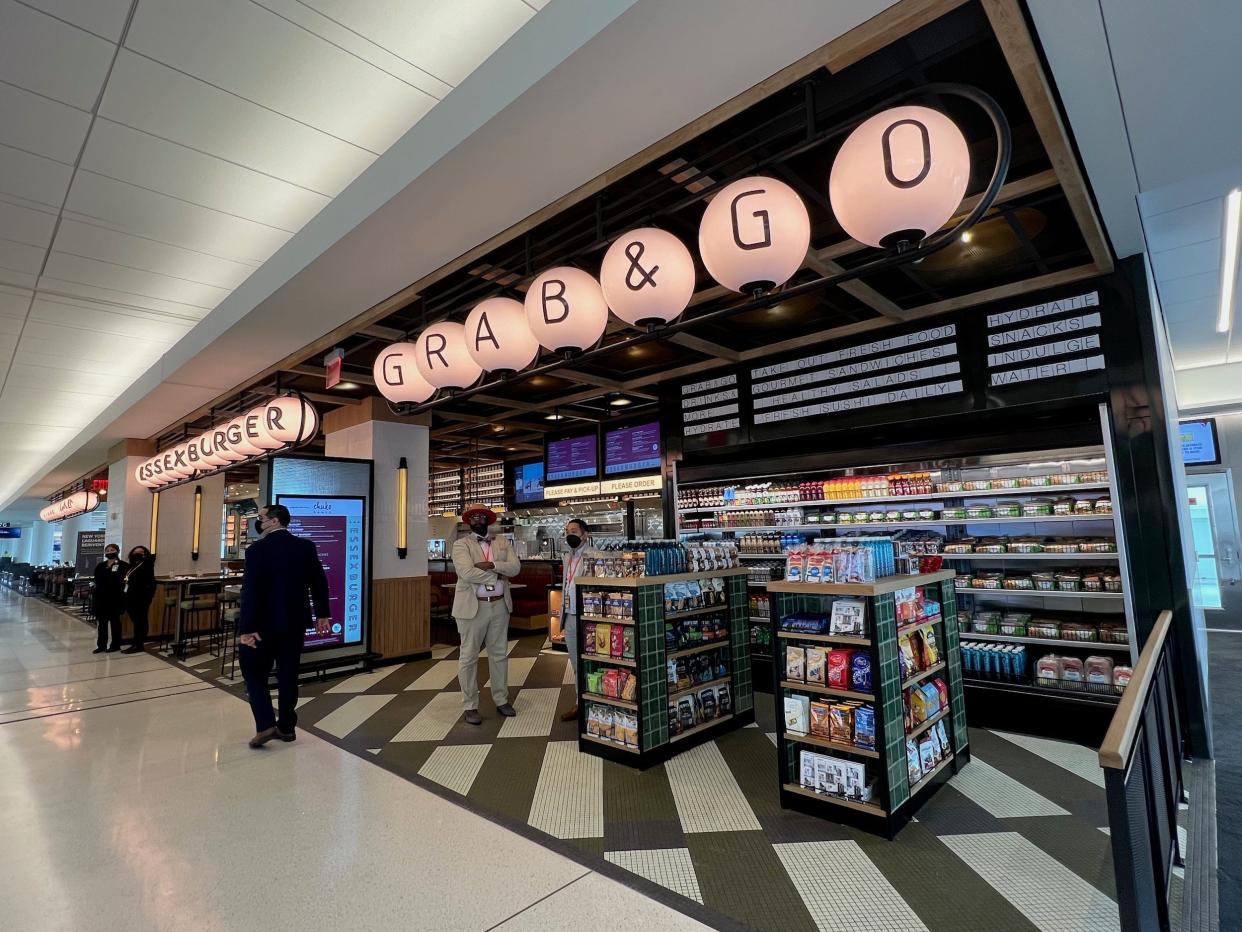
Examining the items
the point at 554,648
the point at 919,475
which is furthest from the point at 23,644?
the point at 919,475

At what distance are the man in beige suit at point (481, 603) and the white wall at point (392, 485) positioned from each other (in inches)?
103

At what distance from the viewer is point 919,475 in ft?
16.7

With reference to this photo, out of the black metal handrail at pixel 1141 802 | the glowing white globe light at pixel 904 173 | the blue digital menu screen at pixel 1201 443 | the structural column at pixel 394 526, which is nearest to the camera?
the black metal handrail at pixel 1141 802

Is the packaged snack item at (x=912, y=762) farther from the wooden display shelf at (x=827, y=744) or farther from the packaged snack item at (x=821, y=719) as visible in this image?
the packaged snack item at (x=821, y=719)

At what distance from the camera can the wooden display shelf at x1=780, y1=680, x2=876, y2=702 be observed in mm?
2992

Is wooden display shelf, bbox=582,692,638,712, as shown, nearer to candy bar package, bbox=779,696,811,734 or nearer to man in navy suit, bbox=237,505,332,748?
candy bar package, bbox=779,696,811,734

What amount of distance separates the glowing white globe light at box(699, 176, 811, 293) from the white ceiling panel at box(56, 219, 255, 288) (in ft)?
14.3

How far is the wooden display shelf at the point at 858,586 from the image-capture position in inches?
118

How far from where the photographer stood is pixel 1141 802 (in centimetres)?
169

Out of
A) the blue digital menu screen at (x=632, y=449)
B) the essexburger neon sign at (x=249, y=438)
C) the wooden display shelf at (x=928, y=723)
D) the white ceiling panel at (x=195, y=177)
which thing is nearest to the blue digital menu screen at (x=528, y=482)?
the blue digital menu screen at (x=632, y=449)

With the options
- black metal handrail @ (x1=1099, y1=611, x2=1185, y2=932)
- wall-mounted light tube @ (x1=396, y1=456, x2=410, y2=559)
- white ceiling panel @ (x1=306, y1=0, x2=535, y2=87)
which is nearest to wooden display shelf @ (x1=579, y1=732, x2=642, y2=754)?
black metal handrail @ (x1=1099, y1=611, x2=1185, y2=932)

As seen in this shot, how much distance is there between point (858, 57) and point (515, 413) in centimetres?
608

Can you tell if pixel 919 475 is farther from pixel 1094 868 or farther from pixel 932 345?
pixel 1094 868

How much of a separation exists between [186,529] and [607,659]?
10155 millimetres
